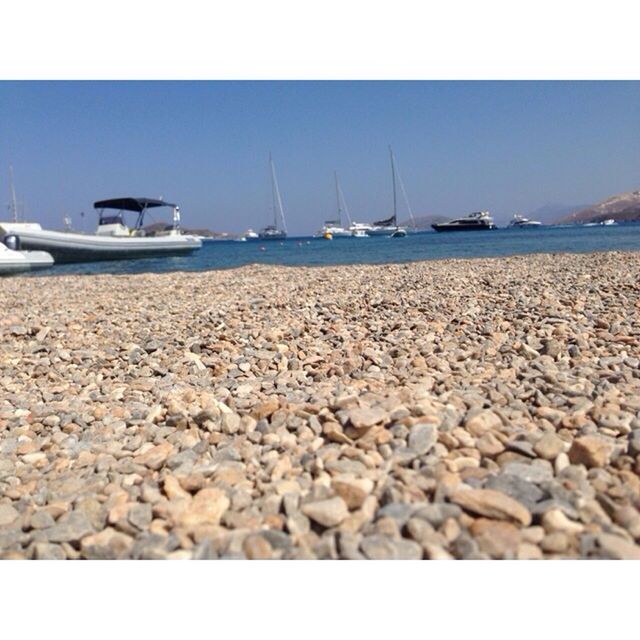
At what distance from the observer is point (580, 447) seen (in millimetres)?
1620

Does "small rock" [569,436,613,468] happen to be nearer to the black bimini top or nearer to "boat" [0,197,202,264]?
"boat" [0,197,202,264]

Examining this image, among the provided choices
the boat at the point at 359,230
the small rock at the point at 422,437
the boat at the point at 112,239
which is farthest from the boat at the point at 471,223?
the small rock at the point at 422,437

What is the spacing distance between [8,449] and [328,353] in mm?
1843

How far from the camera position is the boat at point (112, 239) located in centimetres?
1941

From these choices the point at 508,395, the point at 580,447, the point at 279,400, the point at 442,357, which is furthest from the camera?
the point at 442,357

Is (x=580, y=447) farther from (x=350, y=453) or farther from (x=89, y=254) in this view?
(x=89, y=254)

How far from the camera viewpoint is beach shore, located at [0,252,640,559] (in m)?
1.33

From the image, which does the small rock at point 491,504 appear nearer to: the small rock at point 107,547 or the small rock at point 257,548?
the small rock at point 257,548

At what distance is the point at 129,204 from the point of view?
25.5 metres

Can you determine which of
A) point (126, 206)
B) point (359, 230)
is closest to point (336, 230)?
point (359, 230)

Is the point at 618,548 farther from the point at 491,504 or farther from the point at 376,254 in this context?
the point at 376,254

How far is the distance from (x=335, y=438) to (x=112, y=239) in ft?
72.9

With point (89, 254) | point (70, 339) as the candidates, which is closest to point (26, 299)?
point (70, 339)

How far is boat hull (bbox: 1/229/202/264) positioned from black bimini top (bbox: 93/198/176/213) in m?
1.94
